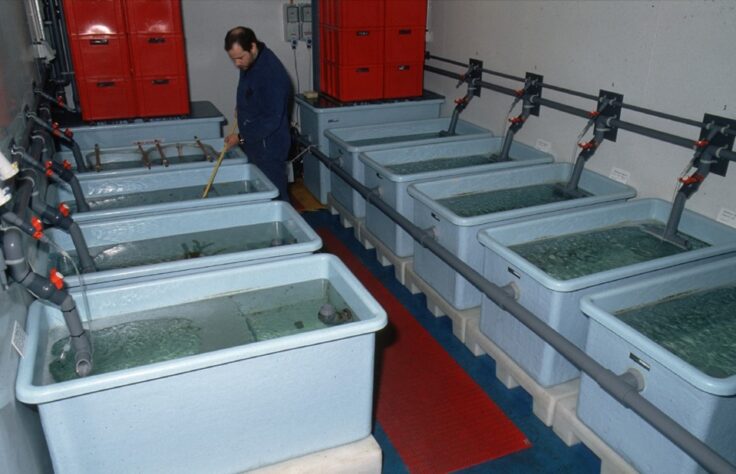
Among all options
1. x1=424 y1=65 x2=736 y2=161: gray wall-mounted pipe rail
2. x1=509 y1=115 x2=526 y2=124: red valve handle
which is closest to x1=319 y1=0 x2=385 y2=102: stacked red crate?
x1=424 y1=65 x2=736 y2=161: gray wall-mounted pipe rail

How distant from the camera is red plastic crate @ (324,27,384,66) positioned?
172 inches

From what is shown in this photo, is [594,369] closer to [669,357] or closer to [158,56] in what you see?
[669,357]

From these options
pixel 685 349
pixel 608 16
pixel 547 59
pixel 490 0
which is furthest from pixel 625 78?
pixel 685 349

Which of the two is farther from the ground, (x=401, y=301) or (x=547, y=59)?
(x=547, y=59)

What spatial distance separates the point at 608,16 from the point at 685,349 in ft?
6.52

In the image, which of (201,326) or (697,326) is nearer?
(201,326)

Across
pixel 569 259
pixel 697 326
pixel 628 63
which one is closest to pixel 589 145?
pixel 628 63

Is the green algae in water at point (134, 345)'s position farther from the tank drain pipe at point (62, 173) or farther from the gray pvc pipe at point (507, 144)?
the gray pvc pipe at point (507, 144)

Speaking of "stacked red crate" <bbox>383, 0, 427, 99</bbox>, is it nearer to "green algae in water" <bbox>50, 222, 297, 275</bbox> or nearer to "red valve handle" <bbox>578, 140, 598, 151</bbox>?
"red valve handle" <bbox>578, 140, 598, 151</bbox>

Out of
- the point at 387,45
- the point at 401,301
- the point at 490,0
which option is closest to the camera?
the point at 401,301

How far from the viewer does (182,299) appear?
2094 mm

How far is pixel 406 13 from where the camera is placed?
443cm

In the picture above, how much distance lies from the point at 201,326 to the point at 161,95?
2.60m

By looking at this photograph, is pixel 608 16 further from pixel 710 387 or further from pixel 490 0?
pixel 710 387
